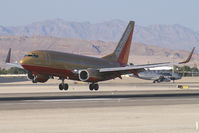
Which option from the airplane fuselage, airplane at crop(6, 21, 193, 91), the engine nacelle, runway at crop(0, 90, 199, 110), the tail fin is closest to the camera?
runway at crop(0, 90, 199, 110)

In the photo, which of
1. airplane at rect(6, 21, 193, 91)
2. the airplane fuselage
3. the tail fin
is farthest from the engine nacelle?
the tail fin

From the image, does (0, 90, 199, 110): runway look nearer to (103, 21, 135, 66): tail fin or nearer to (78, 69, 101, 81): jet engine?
(78, 69, 101, 81): jet engine

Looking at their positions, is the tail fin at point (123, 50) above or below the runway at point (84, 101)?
above

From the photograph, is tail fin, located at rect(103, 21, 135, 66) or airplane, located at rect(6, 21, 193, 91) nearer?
airplane, located at rect(6, 21, 193, 91)

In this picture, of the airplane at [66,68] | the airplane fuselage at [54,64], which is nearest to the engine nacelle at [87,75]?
the airplane at [66,68]

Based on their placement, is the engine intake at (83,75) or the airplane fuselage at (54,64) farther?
the engine intake at (83,75)

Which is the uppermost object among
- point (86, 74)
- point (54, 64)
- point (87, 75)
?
point (54, 64)

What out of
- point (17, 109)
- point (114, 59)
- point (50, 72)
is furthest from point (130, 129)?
point (114, 59)

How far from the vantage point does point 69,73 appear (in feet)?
214

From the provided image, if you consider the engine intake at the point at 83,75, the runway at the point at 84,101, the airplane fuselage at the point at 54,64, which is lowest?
the runway at the point at 84,101

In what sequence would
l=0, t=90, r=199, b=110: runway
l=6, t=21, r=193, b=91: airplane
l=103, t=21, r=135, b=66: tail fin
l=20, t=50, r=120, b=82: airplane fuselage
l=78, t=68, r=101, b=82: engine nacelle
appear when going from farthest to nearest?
l=103, t=21, r=135, b=66: tail fin
l=78, t=68, r=101, b=82: engine nacelle
l=6, t=21, r=193, b=91: airplane
l=20, t=50, r=120, b=82: airplane fuselage
l=0, t=90, r=199, b=110: runway

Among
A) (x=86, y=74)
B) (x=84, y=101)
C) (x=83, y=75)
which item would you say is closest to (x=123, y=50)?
(x=86, y=74)

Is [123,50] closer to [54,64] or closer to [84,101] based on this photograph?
[54,64]

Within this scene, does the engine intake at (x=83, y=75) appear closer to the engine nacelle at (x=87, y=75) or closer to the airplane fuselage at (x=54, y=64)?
the engine nacelle at (x=87, y=75)
